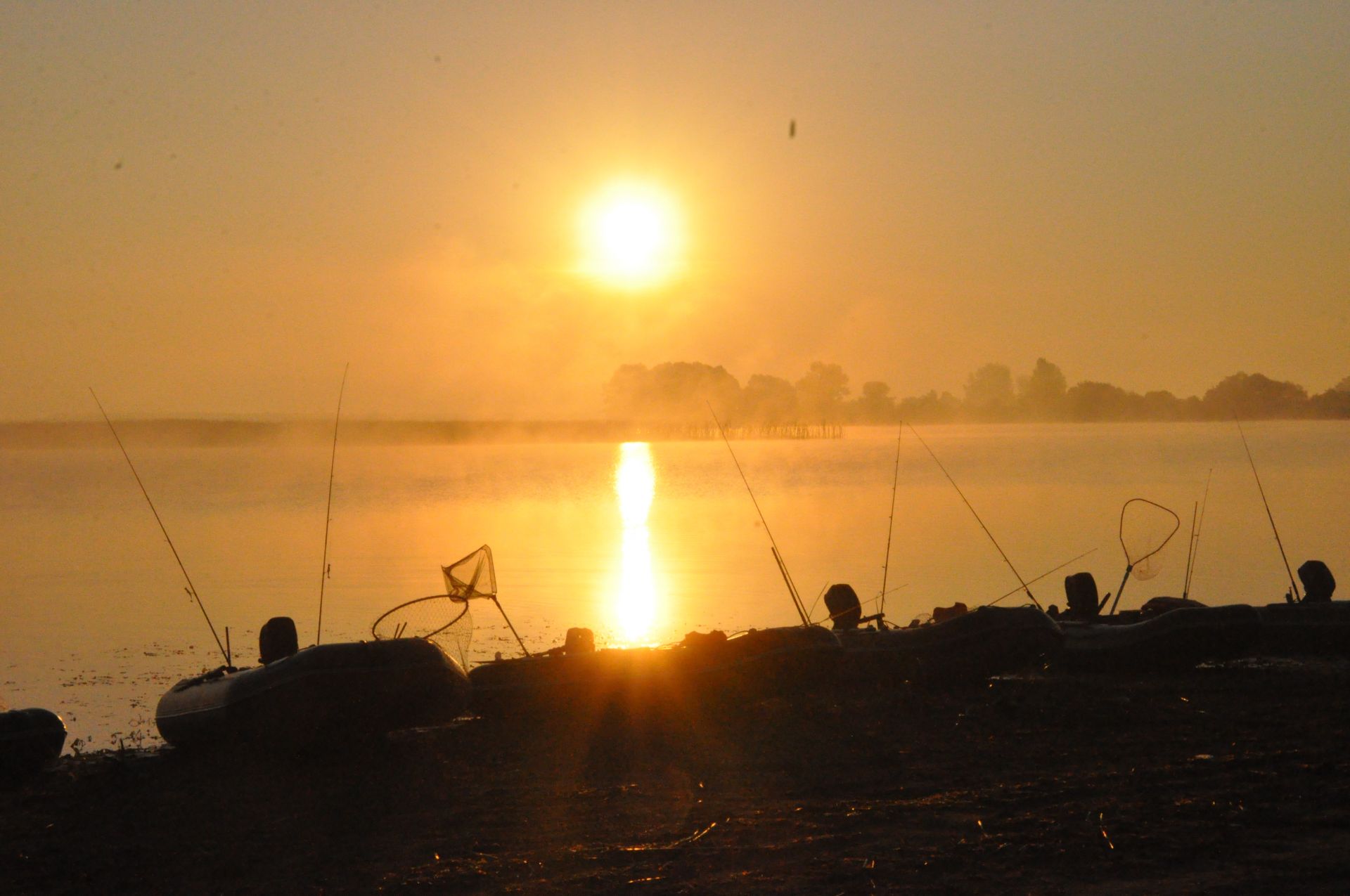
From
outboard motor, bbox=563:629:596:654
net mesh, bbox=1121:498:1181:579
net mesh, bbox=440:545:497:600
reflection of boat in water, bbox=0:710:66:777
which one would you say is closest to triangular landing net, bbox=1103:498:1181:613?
net mesh, bbox=1121:498:1181:579

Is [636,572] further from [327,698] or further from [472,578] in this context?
[327,698]

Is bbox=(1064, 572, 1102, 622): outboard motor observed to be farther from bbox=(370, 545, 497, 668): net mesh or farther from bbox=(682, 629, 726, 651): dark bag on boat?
bbox=(370, 545, 497, 668): net mesh

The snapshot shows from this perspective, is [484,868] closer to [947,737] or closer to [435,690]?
[435,690]

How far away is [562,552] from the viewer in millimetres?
42750

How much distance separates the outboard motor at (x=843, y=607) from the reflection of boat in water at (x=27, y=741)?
33.5 ft

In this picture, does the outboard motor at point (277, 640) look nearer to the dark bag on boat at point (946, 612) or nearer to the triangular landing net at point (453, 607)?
the triangular landing net at point (453, 607)

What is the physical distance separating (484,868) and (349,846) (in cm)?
144

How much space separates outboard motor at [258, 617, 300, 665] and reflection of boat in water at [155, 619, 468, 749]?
53.8 inches

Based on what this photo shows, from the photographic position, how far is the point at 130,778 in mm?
12383

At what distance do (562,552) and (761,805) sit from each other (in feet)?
108

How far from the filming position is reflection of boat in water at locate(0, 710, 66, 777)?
12.5 metres

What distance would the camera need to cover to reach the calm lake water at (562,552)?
2517cm

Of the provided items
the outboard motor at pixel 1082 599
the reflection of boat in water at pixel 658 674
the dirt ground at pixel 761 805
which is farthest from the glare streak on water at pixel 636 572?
the dirt ground at pixel 761 805

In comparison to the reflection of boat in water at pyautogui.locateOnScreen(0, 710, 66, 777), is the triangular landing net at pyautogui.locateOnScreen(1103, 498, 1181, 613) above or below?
above
